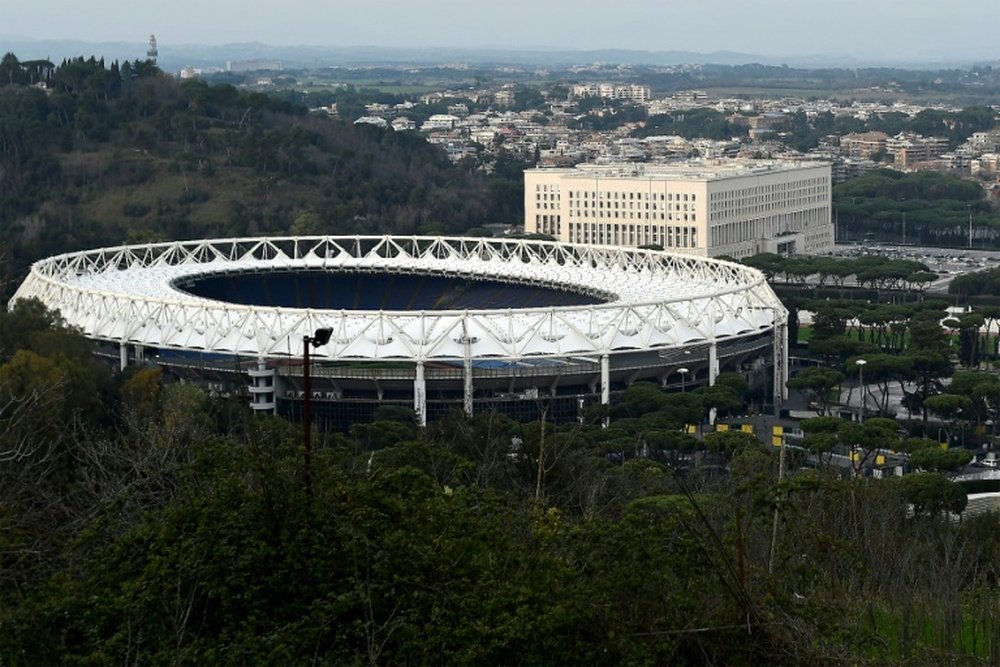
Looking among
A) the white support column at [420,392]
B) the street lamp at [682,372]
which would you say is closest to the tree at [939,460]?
the street lamp at [682,372]

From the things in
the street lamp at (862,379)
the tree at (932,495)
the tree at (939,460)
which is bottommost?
the street lamp at (862,379)

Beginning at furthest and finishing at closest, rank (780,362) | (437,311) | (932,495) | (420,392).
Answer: (780,362) < (437,311) < (420,392) < (932,495)

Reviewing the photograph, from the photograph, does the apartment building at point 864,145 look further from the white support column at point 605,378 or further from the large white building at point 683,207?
the white support column at point 605,378

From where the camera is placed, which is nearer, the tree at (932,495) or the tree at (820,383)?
the tree at (932,495)

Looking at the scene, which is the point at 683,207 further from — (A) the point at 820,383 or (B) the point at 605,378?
(B) the point at 605,378

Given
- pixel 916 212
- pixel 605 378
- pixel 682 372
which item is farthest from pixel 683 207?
pixel 605 378

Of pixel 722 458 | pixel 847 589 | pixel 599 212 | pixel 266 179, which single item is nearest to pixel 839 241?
pixel 599 212
